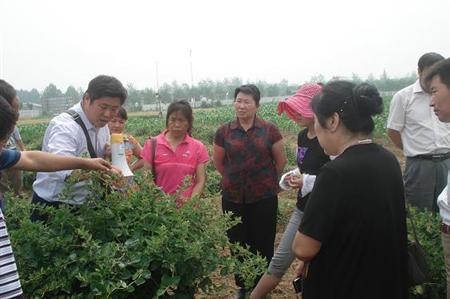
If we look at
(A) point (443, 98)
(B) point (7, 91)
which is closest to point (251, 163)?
(A) point (443, 98)

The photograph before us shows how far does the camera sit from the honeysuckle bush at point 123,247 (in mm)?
1751

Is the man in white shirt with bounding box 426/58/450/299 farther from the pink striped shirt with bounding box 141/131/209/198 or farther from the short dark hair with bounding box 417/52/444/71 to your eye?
the pink striped shirt with bounding box 141/131/209/198

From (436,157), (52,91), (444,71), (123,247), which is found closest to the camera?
(123,247)

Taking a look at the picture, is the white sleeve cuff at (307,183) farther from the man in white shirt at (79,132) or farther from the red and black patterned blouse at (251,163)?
the man in white shirt at (79,132)

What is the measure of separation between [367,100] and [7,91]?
109 inches

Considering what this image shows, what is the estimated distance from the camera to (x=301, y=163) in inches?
120

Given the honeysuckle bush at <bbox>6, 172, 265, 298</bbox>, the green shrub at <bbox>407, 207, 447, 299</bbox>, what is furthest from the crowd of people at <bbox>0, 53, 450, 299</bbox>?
the green shrub at <bbox>407, 207, 447, 299</bbox>

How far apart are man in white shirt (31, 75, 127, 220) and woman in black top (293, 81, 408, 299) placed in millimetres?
1207

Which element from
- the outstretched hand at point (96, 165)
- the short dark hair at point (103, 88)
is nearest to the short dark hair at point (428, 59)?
the short dark hair at point (103, 88)

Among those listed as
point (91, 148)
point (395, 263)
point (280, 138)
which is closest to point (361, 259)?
point (395, 263)

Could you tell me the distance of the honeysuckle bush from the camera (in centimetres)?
175

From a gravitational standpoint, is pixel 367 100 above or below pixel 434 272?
above

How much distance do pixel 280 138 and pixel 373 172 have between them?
192 centimetres

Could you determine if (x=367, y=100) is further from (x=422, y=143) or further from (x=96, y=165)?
(x=422, y=143)
